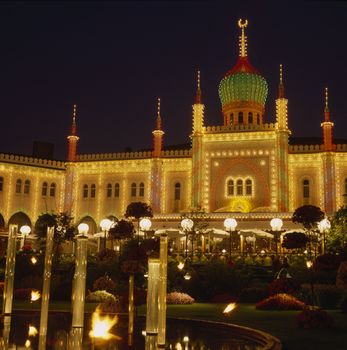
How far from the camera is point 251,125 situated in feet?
139

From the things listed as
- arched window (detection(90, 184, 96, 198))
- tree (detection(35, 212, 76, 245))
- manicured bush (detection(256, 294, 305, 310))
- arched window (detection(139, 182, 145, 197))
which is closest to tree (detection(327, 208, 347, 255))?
manicured bush (detection(256, 294, 305, 310))

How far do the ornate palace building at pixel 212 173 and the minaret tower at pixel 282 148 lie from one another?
7cm

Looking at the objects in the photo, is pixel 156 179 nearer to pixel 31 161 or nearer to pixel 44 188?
pixel 44 188

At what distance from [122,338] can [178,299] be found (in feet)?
31.1

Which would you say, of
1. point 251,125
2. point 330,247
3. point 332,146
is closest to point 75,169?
point 251,125

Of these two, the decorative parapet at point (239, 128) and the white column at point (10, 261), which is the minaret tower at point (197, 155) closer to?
Result: the decorative parapet at point (239, 128)

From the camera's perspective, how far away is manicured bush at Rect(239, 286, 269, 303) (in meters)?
23.0

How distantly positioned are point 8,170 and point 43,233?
35.0 ft

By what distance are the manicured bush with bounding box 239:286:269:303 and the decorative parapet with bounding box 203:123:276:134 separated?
20557 mm

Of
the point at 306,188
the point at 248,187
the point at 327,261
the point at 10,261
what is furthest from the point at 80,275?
the point at 306,188

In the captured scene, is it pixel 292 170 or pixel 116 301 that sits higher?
pixel 292 170

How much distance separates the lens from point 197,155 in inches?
1677

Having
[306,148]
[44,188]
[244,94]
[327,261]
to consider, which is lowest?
[327,261]

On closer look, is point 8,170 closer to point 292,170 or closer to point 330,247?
point 292,170
